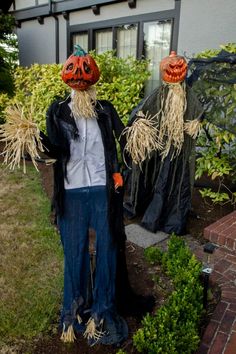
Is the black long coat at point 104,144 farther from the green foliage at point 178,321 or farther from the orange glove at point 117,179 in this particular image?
the green foliage at point 178,321

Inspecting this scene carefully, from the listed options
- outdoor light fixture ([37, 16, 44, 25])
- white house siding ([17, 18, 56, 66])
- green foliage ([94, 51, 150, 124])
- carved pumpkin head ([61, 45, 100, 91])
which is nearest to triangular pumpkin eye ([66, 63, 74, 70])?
carved pumpkin head ([61, 45, 100, 91])

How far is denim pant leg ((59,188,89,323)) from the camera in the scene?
2.15 m

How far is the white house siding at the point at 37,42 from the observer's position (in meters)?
9.58

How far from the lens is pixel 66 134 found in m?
1.99

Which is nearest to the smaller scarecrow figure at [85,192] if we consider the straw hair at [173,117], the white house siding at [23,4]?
the straw hair at [173,117]

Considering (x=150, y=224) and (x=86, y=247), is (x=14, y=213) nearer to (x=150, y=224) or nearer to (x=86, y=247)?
(x=150, y=224)

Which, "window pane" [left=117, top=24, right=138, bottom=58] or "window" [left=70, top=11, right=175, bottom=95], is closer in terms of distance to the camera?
"window" [left=70, top=11, right=175, bottom=95]

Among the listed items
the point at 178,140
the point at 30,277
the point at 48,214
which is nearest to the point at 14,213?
the point at 48,214

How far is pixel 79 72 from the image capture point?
1956mm

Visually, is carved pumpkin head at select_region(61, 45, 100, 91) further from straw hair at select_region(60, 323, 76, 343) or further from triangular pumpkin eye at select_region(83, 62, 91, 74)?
straw hair at select_region(60, 323, 76, 343)

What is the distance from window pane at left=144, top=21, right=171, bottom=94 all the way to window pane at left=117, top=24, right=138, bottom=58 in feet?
1.20

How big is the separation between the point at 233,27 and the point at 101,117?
449cm

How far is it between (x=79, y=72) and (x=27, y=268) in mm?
2074

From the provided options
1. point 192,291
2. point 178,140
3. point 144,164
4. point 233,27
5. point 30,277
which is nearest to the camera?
point 192,291
